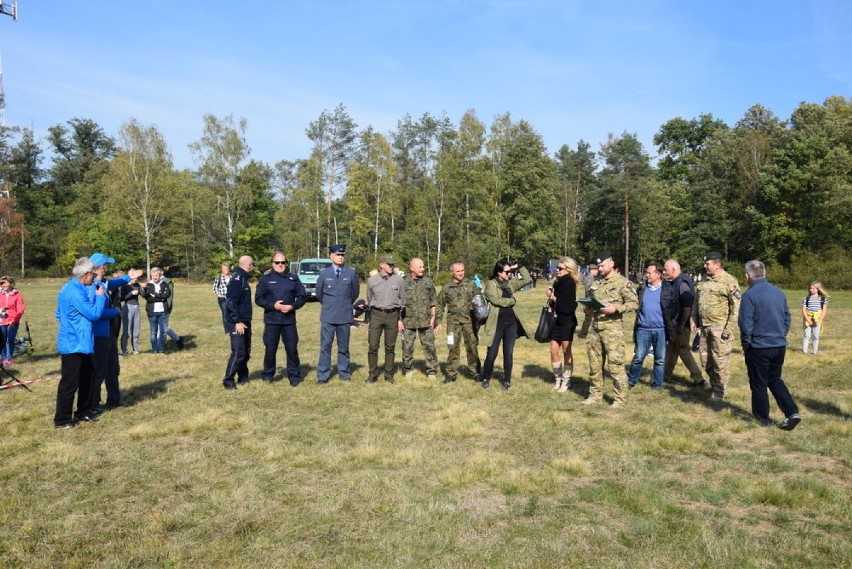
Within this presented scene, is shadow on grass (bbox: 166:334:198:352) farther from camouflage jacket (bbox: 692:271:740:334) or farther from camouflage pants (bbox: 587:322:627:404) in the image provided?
camouflage jacket (bbox: 692:271:740:334)

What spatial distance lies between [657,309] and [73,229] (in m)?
65.3

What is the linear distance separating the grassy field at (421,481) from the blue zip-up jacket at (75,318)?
948 millimetres

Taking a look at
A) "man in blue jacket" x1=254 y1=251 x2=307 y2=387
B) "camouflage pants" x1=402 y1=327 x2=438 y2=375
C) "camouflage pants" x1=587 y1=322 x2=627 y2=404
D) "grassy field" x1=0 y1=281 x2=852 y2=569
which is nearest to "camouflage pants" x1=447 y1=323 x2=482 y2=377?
"camouflage pants" x1=402 y1=327 x2=438 y2=375

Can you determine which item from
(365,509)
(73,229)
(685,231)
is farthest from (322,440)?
(73,229)

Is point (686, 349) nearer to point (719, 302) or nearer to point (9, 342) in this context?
point (719, 302)

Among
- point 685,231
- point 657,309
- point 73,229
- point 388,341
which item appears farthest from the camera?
point 73,229

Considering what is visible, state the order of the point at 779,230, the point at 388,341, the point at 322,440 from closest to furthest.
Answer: the point at 322,440, the point at 388,341, the point at 779,230

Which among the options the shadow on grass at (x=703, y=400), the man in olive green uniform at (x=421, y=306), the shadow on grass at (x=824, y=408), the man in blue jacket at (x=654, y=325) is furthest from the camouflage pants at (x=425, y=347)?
the shadow on grass at (x=824, y=408)

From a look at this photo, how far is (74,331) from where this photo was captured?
20.8 feet

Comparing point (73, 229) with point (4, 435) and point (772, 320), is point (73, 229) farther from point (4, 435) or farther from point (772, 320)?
point (772, 320)

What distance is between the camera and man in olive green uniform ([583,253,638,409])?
738 centimetres

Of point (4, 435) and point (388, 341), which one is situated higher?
point (388, 341)

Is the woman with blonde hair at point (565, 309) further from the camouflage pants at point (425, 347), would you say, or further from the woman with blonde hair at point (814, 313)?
the woman with blonde hair at point (814, 313)

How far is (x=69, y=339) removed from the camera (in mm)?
6309
